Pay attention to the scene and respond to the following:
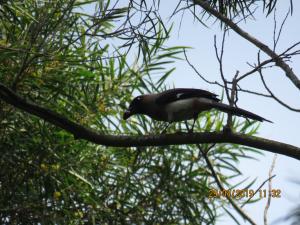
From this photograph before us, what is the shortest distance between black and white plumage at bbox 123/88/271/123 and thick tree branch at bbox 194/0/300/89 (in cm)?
34

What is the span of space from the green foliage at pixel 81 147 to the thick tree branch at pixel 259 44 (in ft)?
0.83

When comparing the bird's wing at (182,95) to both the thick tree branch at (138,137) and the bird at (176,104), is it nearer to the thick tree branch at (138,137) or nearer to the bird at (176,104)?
the bird at (176,104)

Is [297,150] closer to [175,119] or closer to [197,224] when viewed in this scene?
[175,119]

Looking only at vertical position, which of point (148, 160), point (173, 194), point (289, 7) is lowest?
point (173, 194)

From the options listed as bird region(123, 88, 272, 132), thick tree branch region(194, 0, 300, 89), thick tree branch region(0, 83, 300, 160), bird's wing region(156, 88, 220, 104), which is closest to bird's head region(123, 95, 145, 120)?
bird region(123, 88, 272, 132)

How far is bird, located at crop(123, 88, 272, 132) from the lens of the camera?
3.25 meters

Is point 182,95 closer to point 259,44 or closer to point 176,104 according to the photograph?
point 176,104

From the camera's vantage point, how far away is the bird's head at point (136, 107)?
3.74m

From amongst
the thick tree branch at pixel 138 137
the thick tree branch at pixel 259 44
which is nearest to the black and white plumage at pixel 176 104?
the thick tree branch at pixel 259 44

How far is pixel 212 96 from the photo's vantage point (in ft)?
10.6

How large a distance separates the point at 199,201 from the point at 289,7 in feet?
5.58

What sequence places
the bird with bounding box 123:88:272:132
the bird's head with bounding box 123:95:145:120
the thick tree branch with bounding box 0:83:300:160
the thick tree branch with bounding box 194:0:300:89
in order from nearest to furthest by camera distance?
the thick tree branch with bounding box 0:83:300:160 → the thick tree branch with bounding box 194:0:300:89 → the bird with bounding box 123:88:272:132 → the bird's head with bounding box 123:95:145:120

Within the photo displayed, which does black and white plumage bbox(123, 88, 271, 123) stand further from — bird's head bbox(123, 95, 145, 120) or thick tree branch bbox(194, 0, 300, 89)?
thick tree branch bbox(194, 0, 300, 89)

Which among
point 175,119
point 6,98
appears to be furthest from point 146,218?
point 6,98
